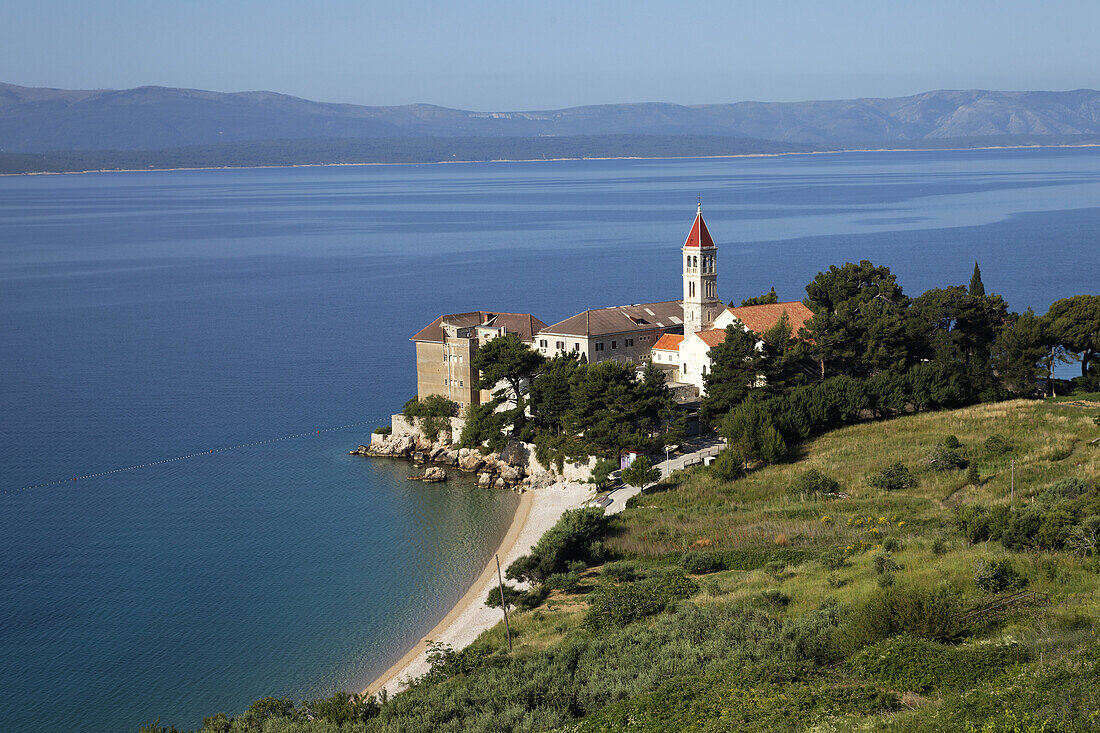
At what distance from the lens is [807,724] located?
1756 cm

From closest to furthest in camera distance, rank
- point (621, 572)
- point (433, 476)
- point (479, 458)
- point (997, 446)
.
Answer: point (621, 572) → point (997, 446) → point (433, 476) → point (479, 458)

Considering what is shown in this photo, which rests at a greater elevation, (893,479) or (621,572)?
(893,479)

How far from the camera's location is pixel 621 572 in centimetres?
3212

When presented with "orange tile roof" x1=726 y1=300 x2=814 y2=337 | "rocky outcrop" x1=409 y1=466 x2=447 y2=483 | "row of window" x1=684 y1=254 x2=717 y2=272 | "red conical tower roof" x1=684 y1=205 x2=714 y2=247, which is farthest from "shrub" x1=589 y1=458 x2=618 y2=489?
"red conical tower roof" x1=684 y1=205 x2=714 y2=247

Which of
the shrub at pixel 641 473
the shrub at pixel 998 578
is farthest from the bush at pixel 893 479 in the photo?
the shrub at pixel 998 578

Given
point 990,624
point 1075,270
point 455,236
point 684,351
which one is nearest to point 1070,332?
point 684,351

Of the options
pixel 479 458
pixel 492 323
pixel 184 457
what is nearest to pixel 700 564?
pixel 479 458

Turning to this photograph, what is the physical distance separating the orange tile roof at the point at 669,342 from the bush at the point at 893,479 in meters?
16.7

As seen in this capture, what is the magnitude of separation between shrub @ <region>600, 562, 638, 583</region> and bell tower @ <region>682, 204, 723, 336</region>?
25463 mm

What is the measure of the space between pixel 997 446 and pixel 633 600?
1900 centimetres

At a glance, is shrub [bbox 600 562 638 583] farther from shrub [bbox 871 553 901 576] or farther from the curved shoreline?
shrub [bbox 871 553 901 576]

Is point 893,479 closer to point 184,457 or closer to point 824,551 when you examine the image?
point 824,551

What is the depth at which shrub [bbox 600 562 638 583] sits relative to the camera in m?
31.9

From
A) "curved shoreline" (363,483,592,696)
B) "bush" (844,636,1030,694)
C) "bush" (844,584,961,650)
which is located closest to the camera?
"bush" (844,636,1030,694)
